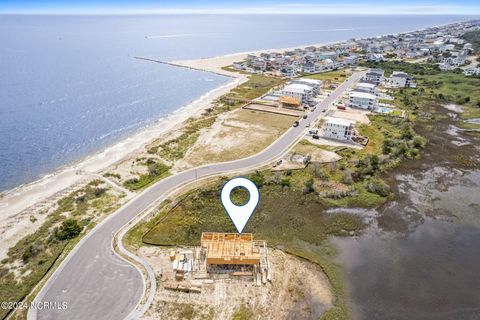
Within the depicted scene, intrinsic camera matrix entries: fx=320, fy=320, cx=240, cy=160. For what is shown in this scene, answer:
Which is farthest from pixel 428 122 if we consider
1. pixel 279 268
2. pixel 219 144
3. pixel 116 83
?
pixel 116 83

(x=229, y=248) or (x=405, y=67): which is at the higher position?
(x=405, y=67)

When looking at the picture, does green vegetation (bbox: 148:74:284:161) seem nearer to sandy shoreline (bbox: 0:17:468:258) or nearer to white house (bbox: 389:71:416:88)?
sandy shoreline (bbox: 0:17:468:258)

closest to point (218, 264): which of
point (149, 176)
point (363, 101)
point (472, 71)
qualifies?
point (149, 176)

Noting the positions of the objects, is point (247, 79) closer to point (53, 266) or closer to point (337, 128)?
point (337, 128)

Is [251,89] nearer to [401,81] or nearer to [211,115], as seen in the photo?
[211,115]

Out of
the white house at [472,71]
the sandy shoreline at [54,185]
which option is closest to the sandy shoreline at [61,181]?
the sandy shoreline at [54,185]

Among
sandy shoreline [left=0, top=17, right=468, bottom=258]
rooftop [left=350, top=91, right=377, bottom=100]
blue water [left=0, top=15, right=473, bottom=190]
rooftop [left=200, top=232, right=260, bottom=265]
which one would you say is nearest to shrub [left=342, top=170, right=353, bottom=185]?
rooftop [left=200, top=232, right=260, bottom=265]
